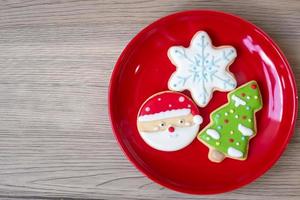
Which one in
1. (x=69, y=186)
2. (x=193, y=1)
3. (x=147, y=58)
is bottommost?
(x=69, y=186)

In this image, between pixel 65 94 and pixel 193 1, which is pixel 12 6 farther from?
pixel 193 1

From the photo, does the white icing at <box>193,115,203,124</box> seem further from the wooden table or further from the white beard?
the wooden table

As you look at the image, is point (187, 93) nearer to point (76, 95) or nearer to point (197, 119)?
point (197, 119)

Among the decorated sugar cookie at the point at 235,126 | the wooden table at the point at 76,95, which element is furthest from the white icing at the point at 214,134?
the wooden table at the point at 76,95

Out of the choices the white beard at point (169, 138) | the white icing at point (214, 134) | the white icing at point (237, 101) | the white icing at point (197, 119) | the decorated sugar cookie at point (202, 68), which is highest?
the decorated sugar cookie at point (202, 68)

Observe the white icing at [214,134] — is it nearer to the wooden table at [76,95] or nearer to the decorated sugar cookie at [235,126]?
the decorated sugar cookie at [235,126]

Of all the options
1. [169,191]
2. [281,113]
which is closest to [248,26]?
[281,113]
